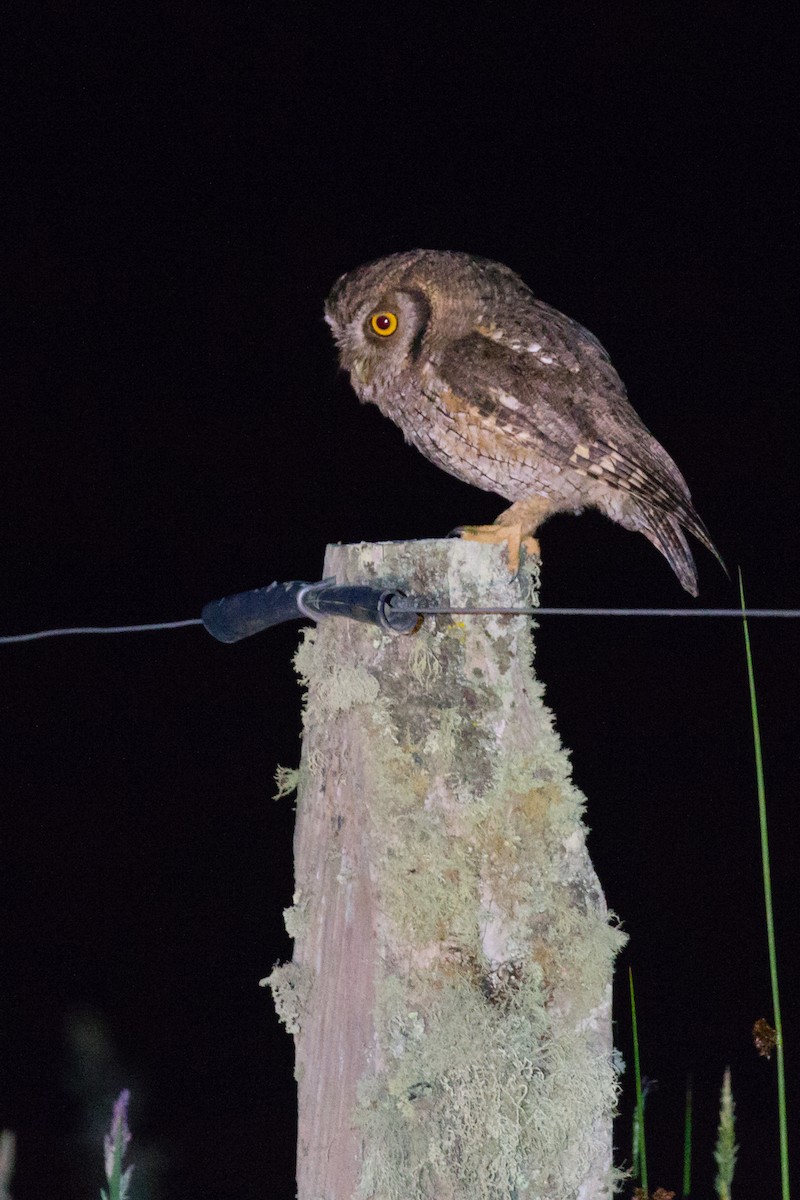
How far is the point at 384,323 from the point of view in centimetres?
164

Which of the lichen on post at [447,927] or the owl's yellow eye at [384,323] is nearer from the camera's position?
the lichen on post at [447,927]

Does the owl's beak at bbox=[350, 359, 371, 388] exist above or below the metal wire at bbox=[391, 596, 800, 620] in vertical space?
above

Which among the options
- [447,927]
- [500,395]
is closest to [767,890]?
[447,927]

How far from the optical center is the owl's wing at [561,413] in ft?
5.28

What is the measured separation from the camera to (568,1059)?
3.42 ft

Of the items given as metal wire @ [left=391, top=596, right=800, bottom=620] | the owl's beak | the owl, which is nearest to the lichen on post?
metal wire @ [left=391, top=596, right=800, bottom=620]

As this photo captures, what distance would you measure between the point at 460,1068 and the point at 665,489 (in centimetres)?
92

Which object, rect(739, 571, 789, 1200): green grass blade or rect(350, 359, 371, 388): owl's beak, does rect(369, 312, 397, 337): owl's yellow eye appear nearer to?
rect(350, 359, 371, 388): owl's beak

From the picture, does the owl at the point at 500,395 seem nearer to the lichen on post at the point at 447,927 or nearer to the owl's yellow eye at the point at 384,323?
the owl's yellow eye at the point at 384,323

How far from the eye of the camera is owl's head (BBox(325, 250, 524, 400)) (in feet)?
5.39

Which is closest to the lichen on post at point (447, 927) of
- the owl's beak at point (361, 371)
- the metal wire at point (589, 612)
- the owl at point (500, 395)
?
the metal wire at point (589, 612)

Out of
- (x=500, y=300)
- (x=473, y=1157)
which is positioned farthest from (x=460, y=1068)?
A: (x=500, y=300)

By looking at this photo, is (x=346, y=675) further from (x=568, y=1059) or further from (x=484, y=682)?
(x=568, y=1059)

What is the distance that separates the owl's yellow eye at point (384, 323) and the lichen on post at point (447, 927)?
0.65 meters
